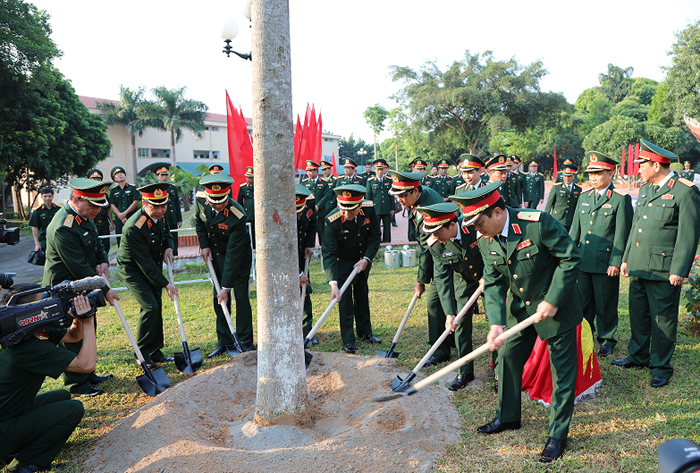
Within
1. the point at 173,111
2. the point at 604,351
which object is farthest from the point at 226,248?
the point at 173,111

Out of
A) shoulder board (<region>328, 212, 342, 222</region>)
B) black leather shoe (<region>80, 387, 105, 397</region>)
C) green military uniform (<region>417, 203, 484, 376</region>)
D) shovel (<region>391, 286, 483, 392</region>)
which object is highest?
shoulder board (<region>328, 212, 342, 222</region>)

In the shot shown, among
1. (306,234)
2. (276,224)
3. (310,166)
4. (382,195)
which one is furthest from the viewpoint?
(382,195)

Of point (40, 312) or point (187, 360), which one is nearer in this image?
point (40, 312)

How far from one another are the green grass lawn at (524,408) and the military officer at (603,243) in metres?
0.41

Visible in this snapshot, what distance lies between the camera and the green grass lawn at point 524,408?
3.21 m

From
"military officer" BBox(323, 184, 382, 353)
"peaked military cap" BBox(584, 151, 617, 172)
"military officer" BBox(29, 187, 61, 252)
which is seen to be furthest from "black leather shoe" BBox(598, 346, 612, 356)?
"military officer" BBox(29, 187, 61, 252)

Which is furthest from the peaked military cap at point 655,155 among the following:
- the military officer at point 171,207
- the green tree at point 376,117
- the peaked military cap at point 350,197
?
the green tree at point 376,117

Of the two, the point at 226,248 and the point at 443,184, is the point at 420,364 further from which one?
the point at 443,184

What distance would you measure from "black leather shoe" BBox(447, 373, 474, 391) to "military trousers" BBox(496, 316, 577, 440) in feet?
2.82

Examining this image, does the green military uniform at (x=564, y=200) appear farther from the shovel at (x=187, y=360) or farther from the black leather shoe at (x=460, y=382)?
the shovel at (x=187, y=360)

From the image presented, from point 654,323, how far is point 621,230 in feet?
3.69

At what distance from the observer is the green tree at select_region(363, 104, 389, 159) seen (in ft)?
181

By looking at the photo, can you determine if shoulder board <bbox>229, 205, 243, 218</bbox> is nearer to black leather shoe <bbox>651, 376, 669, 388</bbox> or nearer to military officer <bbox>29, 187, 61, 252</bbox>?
black leather shoe <bbox>651, 376, 669, 388</bbox>

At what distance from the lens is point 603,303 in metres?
5.33
